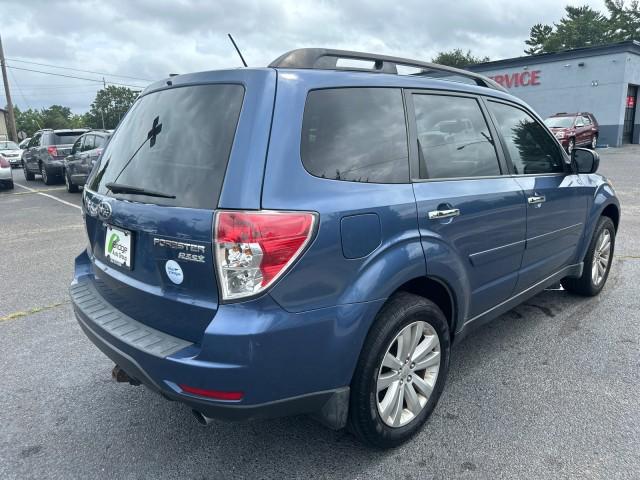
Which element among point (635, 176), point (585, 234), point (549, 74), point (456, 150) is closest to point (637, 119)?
point (549, 74)

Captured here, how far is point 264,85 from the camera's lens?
208 centimetres

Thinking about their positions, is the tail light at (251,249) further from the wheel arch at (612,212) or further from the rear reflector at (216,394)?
the wheel arch at (612,212)

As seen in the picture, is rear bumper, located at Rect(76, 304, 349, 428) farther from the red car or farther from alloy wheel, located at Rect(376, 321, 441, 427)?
the red car

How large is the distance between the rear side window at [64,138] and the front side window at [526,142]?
1426cm

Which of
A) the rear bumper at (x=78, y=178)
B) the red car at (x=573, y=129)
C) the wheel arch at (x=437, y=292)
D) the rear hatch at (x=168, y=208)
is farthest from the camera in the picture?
the red car at (x=573, y=129)

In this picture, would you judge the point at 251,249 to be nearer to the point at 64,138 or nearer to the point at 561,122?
the point at 64,138

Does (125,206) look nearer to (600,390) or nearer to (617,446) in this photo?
(617,446)

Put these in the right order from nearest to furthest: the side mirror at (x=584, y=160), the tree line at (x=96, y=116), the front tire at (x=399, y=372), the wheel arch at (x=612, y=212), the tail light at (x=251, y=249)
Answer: the tail light at (x=251, y=249), the front tire at (x=399, y=372), the side mirror at (x=584, y=160), the wheel arch at (x=612, y=212), the tree line at (x=96, y=116)

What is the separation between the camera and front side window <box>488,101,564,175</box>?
3340mm

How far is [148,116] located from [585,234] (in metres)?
3.49

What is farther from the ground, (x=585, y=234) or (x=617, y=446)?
(x=585, y=234)

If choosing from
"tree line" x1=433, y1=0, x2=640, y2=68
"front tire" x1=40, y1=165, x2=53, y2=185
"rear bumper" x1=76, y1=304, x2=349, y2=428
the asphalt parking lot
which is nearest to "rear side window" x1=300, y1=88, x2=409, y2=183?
"rear bumper" x1=76, y1=304, x2=349, y2=428

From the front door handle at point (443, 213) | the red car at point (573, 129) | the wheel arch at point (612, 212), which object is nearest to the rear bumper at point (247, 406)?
the front door handle at point (443, 213)

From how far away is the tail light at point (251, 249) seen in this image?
1.91 meters
